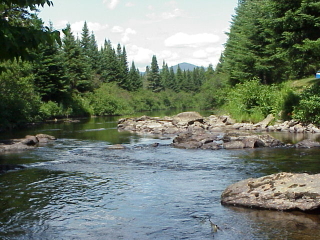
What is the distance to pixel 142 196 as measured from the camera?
11.4 metres

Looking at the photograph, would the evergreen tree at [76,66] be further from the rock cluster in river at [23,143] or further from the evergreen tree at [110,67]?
the rock cluster in river at [23,143]

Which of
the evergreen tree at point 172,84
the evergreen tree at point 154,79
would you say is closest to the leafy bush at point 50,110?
the evergreen tree at point 154,79

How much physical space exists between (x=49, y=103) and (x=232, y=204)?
4590cm

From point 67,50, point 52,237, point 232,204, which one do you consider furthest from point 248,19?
point 52,237

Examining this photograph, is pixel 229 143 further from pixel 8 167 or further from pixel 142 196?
pixel 8 167

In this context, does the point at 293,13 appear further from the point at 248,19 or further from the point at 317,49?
the point at 248,19

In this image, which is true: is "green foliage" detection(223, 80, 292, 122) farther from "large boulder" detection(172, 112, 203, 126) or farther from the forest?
"large boulder" detection(172, 112, 203, 126)

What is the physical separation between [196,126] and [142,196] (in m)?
24.1

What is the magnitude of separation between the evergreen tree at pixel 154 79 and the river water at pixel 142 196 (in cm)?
10766

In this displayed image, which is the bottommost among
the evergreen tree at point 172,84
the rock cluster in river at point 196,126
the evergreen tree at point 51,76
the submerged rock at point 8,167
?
the submerged rock at point 8,167

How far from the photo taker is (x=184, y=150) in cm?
2095

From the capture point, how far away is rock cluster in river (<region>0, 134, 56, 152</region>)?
21.9 m

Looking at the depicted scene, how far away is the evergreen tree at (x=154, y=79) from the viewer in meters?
127

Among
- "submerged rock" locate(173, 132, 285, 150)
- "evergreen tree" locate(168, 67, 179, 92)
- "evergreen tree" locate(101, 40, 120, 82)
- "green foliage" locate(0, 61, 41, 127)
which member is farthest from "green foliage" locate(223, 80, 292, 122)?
"evergreen tree" locate(168, 67, 179, 92)
